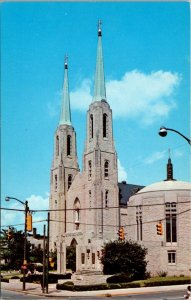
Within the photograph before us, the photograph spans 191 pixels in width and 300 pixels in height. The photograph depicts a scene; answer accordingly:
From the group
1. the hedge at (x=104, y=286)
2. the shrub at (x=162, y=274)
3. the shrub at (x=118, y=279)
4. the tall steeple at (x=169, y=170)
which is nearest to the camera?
the hedge at (x=104, y=286)

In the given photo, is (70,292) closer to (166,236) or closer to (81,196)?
(166,236)

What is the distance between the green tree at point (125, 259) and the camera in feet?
167

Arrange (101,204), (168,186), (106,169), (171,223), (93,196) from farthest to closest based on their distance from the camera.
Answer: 1. (106,169)
2. (93,196)
3. (101,204)
4. (168,186)
5. (171,223)

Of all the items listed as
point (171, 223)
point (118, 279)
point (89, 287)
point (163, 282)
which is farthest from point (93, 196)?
point (89, 287)

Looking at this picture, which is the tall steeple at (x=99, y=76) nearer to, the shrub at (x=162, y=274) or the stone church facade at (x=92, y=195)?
the stone church facade at (x=92, y=195)

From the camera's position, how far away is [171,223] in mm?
57500

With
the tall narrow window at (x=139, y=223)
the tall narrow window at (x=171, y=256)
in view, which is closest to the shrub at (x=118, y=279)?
the tall narrow window at (x=171, y=256)

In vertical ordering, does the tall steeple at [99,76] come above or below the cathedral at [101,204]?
above

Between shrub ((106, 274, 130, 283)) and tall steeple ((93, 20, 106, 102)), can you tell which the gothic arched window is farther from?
shrub ((106, 274, 130, 283))

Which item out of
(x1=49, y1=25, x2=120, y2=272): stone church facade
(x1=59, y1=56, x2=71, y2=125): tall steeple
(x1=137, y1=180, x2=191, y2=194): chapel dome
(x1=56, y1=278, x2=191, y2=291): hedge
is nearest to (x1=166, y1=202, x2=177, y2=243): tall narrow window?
(x1=137, y1=180, x2=191, y2=194): chapel dome

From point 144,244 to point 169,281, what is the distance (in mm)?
13670

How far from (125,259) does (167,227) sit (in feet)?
28.2

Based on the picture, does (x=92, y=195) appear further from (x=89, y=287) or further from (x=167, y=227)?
(x=89, y=287)

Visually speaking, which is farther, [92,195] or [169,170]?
[92,195]
